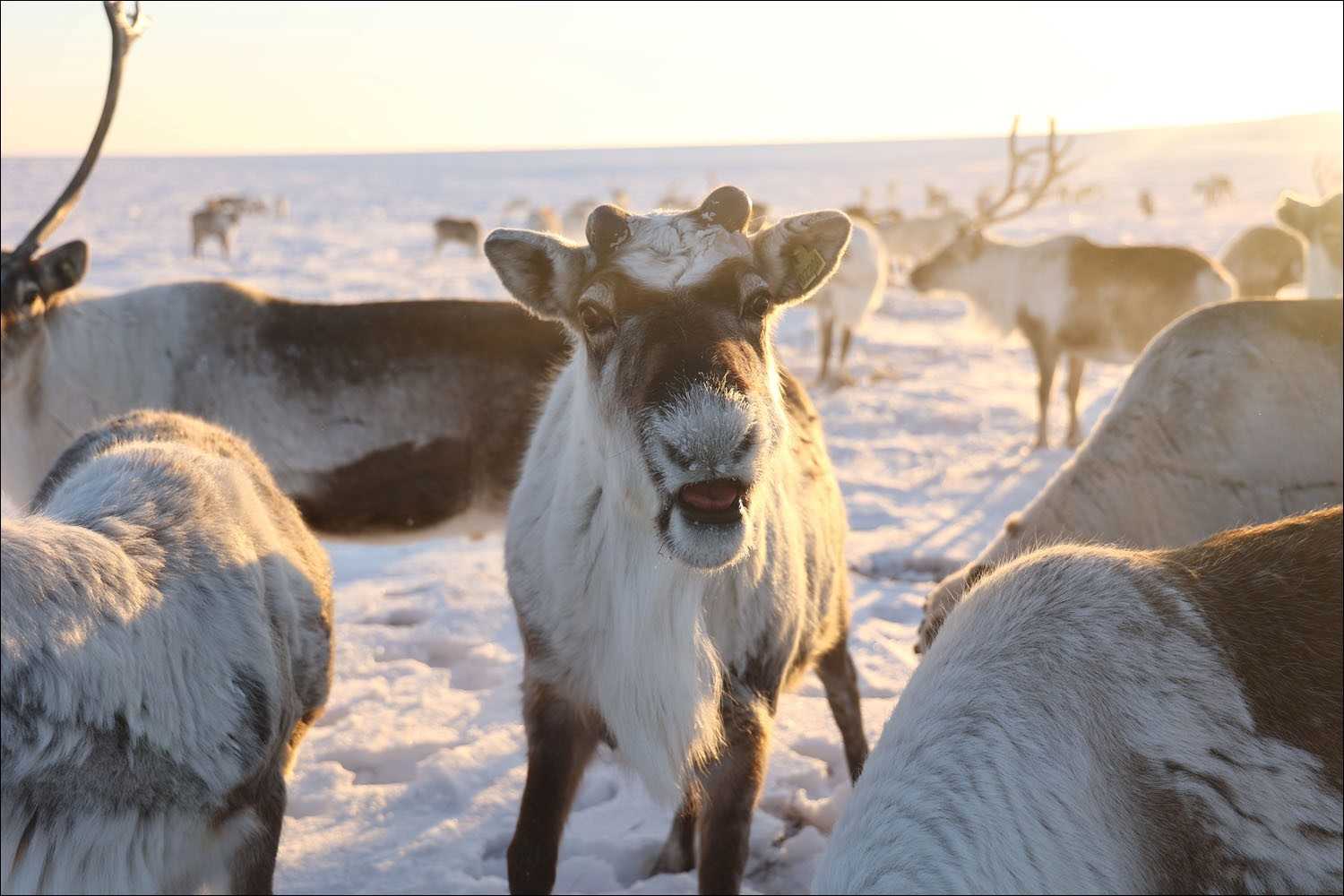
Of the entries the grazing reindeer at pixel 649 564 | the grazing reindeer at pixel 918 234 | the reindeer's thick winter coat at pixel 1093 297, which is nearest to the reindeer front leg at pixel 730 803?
the grazing reindeer at pixel 649 564

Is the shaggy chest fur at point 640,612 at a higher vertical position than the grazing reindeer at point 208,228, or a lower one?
lower

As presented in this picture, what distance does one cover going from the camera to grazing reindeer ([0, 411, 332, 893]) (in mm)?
1706

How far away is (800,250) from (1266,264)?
927 centimetres

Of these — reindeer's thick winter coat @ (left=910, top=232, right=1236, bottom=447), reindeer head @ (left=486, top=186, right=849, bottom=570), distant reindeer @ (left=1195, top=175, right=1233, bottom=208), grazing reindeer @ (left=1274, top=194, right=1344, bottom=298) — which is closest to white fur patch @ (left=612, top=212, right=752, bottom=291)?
reindeer head @ (left=486, top=186, right=849, bottom=570)

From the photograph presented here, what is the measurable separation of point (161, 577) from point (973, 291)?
992cm

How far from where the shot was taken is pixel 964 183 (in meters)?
58.3

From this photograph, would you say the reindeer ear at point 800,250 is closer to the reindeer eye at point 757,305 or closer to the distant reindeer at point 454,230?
the reindeer eye at point 757,305

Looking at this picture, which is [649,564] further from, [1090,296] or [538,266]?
[1090,296]

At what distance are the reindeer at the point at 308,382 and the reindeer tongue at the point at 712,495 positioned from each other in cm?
213

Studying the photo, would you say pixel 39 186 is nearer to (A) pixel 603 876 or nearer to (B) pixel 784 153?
(A) pixel 603 876

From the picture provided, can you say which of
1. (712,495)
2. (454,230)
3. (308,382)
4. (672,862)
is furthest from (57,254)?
(454,230)

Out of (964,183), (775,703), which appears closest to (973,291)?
(775,703)

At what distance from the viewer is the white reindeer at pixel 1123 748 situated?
1558 millimetres

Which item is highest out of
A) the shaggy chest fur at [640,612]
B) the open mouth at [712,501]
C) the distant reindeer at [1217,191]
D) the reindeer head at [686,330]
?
the distant reindeer at [1217,191]
